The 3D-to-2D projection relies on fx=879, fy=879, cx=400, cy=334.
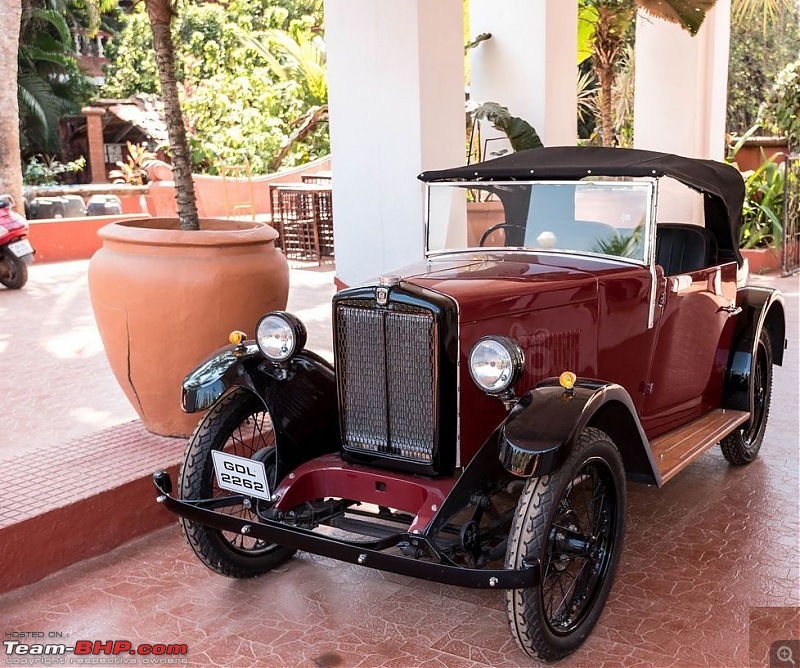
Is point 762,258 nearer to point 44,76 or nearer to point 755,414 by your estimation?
point 755,414

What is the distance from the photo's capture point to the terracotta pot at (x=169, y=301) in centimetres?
439

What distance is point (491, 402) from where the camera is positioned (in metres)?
3.24

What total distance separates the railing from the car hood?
26.6ft

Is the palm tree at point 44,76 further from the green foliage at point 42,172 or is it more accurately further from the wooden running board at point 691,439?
the wooden running board at point 691,439

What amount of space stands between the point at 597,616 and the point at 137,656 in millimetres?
1584

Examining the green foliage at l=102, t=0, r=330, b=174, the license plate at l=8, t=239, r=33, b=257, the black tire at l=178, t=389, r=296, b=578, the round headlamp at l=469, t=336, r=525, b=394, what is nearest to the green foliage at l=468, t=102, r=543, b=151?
the black tire at l=178, t=389, r=296, b=578

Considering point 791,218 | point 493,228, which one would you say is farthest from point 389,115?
point 791,218

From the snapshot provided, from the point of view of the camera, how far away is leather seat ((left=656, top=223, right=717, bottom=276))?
4.52 m

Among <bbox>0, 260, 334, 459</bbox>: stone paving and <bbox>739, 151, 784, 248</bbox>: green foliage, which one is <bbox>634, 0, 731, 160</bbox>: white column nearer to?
<bbox>739, 151, 784, 248</bbox>: green foliage

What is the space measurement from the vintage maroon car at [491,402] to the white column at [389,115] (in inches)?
63.5

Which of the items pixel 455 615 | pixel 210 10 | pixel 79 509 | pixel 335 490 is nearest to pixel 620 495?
pixel 455 615

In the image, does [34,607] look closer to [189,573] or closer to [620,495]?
[189,573]

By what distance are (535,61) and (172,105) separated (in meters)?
4.22

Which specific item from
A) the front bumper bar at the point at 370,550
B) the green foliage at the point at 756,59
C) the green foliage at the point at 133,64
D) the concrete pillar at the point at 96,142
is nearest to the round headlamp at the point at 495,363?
the front bumper bar at the point at 370,550
